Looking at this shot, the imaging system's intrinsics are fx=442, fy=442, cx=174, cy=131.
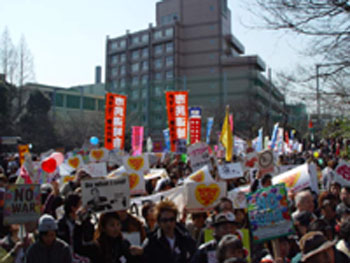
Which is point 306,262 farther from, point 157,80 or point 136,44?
point 136,44

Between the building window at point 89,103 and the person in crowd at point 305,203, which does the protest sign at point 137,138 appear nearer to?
the person in crowd at point 305,203

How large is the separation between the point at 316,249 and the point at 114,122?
520 inches

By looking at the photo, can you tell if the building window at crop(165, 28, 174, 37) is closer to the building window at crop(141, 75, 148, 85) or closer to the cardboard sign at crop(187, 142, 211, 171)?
the building window at crop(141, 75, 148, 85)

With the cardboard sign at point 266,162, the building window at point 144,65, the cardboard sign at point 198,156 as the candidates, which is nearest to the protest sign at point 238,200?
the cardboard sign at point 266,162

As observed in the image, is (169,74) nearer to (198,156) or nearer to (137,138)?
(137,138)

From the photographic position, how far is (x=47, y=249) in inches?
173

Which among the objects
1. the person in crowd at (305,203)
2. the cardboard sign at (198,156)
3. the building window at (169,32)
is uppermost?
the building window at (169,32)

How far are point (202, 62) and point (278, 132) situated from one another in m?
52.2

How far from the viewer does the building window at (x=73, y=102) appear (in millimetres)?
69938

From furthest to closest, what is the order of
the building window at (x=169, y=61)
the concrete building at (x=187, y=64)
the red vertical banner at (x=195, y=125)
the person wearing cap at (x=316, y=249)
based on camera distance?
1. the building window at (x=169, y=61)
2. the concrete building at (x=187, y=64)
3. the red vertical banner at (x=195, y=125)
4. the person wearing cap at (x=316, y=249)

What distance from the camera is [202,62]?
245ft

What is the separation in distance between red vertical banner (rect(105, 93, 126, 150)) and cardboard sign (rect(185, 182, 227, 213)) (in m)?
9.70

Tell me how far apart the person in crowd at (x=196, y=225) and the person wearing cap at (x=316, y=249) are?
2.21 metres

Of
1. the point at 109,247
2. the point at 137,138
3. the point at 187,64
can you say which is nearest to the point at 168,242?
the point at 109,247
